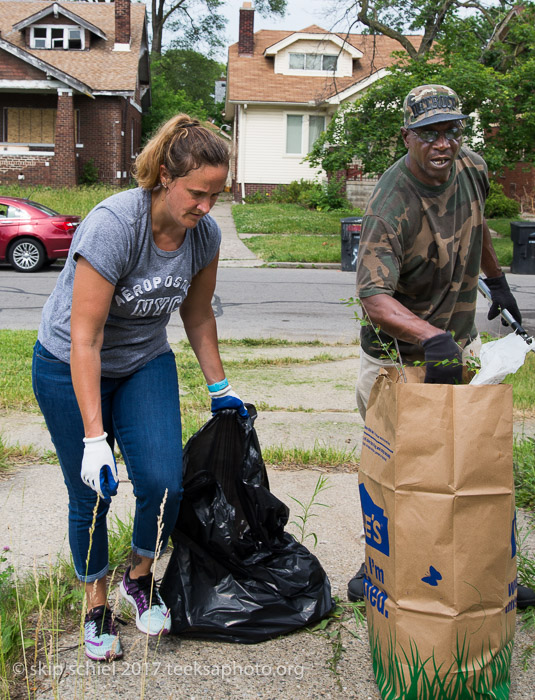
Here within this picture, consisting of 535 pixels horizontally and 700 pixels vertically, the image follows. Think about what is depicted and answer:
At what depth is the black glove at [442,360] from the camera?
238cm

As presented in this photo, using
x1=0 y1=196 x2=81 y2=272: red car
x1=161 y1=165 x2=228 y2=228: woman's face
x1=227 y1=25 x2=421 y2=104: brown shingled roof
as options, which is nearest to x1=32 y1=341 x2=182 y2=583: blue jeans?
x1=161 y1=165 x2=228 y2=228: woman's face

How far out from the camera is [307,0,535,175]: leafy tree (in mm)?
17620

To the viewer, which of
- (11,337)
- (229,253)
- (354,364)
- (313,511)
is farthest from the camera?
(229,253)

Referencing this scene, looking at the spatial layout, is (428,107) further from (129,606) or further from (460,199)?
(129,606)

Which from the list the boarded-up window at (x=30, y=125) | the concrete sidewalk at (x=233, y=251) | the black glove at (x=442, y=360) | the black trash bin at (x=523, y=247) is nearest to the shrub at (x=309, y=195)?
the concrete sidewalk at (x=233, y=251)

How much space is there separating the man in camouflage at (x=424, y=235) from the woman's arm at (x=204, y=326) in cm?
62

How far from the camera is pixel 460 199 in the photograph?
290 centimetres

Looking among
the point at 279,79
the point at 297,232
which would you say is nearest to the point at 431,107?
the point at 297,232

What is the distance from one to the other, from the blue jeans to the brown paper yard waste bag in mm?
792

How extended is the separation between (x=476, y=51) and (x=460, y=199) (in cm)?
1782

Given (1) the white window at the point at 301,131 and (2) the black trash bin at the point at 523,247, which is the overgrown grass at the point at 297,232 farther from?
(1) the white window at the point at 301,131

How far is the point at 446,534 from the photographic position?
213cm

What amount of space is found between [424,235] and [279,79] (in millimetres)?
30615

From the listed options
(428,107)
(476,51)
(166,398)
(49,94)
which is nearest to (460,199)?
(428,107)
